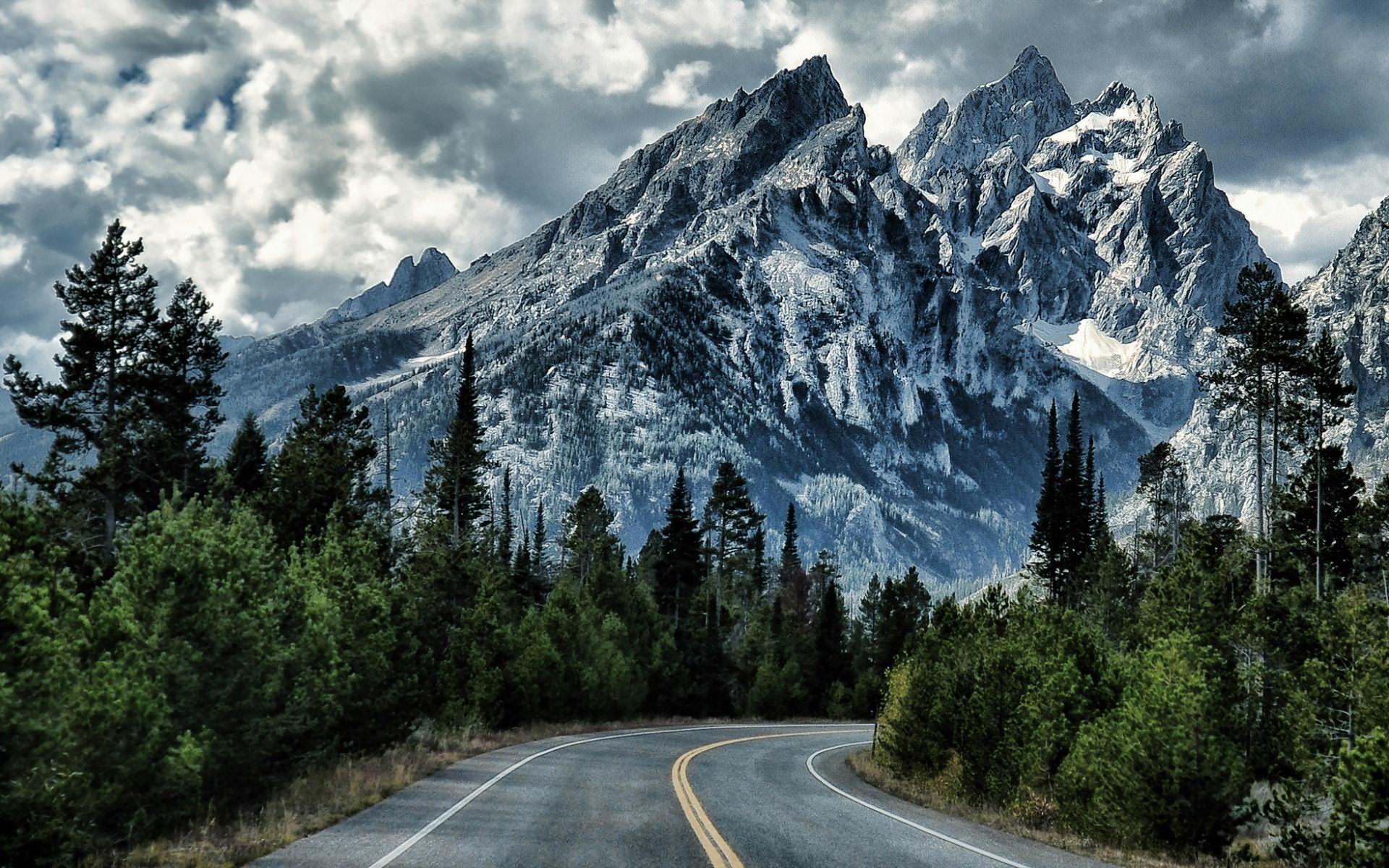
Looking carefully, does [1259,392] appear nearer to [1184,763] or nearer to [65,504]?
[1184,763]

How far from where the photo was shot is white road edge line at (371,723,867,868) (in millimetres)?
11445

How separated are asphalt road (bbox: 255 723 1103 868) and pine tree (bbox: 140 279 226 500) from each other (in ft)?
71.3

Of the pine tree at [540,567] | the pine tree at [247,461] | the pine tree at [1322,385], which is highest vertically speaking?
the pine tree at [1322,385]

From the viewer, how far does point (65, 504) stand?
33875 millimetres

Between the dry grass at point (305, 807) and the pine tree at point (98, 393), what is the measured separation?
16015mm

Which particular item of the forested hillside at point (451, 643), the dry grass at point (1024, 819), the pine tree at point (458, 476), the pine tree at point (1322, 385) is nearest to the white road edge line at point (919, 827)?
the dry grass at point (1024, 819)

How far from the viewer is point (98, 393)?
3519cm

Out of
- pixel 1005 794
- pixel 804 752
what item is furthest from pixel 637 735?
pixel 1005 794

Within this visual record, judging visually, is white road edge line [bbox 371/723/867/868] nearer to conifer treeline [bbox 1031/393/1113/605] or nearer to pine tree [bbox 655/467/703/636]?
pine tree [bbox 655/467/703/636]

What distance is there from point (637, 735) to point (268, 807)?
25.2 meters

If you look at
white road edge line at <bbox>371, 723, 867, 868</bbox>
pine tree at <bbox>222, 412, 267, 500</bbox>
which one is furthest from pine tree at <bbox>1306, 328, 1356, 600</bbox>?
pine tree at <bbox>222, 412, 267, 500</bbox>

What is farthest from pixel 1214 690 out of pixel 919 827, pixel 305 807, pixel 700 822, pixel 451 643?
pixel 451 643

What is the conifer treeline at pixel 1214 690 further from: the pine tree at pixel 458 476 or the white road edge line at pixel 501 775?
the pine tree at pixel 458 476

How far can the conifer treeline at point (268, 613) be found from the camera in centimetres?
1118
